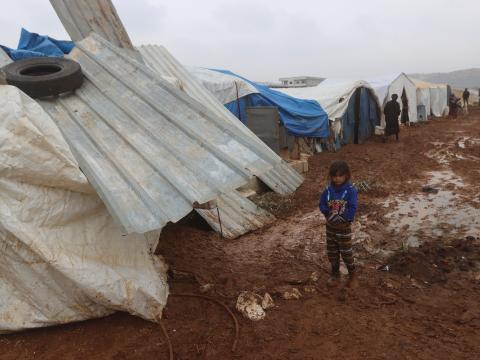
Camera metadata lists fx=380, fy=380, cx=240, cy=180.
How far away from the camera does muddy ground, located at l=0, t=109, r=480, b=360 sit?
2664mm

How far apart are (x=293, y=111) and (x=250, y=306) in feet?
29.0

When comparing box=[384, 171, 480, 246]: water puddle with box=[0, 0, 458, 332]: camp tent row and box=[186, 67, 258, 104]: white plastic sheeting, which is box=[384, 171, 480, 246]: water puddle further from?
box=[186, 67, 258, 104]: white plastic sheeting

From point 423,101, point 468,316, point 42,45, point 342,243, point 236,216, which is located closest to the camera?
point 468,316

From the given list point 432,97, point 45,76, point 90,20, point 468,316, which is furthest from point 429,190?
point 432,97

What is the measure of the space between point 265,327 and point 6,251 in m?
1.92

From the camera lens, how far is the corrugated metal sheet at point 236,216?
5.33 metres

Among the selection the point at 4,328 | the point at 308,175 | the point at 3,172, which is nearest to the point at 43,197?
the point at 3,172

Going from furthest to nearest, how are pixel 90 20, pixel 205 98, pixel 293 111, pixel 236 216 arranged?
pixel 293 111 < pixel 205 98 < pixel 236 216 < pixel 90 20

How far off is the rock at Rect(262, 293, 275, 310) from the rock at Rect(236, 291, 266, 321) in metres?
0.04

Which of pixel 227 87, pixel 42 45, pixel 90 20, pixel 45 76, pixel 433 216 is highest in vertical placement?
pixel 90 20

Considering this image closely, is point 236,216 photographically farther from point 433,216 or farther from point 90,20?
point 90,20

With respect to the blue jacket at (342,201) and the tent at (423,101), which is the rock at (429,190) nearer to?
the blue jacket at (342,201)

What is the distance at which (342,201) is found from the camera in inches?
143

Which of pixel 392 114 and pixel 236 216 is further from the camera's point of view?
pixel 392 114
